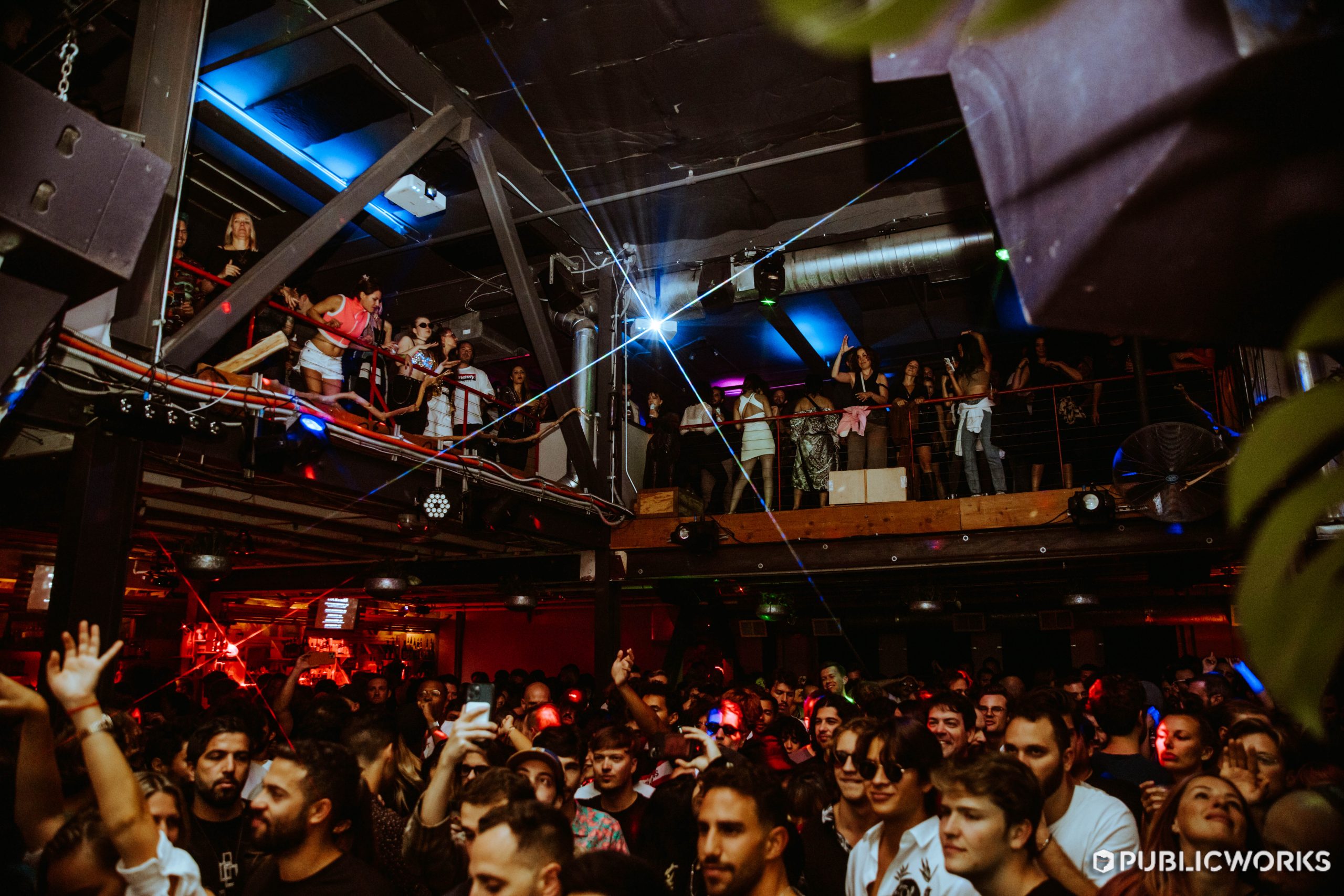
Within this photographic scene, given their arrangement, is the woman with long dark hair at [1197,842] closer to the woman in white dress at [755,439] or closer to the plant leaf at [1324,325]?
the plant leaf at [1324,325]

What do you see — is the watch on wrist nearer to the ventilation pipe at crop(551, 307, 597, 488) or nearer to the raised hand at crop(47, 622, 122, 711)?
the raised hand at crop(47, 622, 122, 711)

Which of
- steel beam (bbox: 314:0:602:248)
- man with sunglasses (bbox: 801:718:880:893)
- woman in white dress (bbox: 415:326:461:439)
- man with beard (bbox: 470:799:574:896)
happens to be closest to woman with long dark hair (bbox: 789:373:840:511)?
steel beam (bbox: 314:0:602:248)

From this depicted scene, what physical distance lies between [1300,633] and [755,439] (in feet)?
30.5

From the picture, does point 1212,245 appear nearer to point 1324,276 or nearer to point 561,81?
point 1324,276

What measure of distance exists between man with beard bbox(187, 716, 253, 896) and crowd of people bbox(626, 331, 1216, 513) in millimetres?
5974

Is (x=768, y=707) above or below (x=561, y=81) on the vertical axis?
below

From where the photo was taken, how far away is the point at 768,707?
746cm

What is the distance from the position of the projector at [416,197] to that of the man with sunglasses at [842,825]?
23.5 ft

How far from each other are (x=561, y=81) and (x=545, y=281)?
249cm

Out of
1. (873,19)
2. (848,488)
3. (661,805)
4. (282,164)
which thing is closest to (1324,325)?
(873,19)

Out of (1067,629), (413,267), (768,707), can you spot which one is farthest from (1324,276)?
(1067,629)

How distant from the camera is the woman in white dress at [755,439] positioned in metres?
9.48

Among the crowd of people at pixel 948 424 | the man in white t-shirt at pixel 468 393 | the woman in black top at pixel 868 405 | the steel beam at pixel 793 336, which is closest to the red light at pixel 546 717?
the man in white t-shirt at pixel 468 393

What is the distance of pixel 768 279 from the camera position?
8766mm
